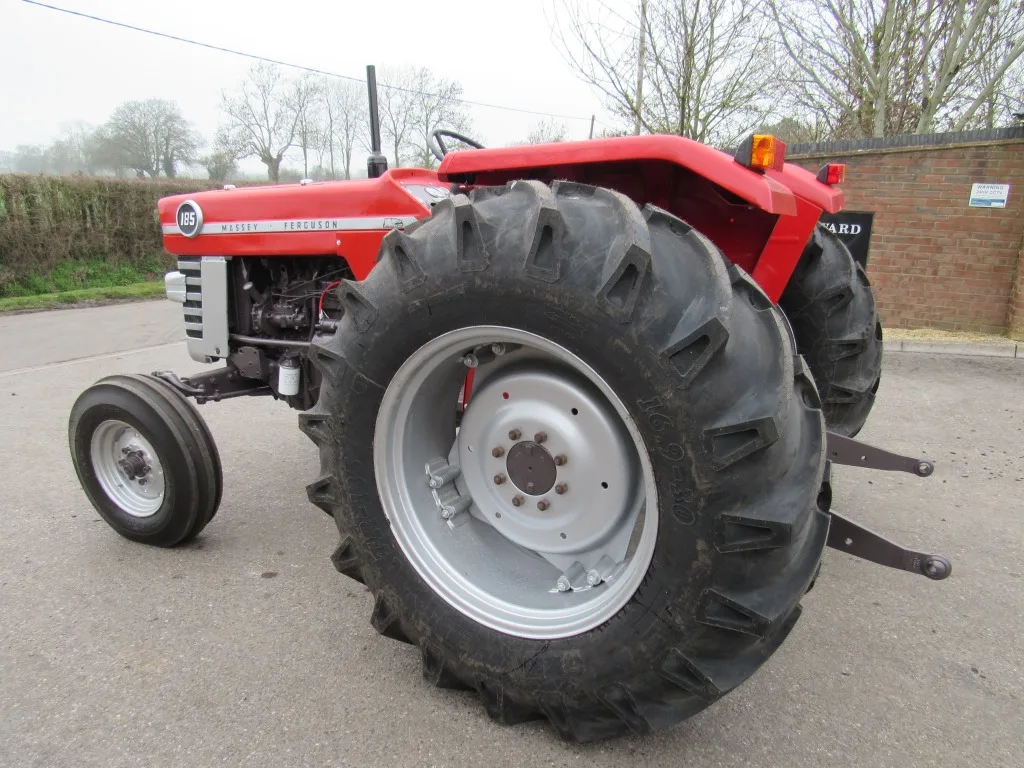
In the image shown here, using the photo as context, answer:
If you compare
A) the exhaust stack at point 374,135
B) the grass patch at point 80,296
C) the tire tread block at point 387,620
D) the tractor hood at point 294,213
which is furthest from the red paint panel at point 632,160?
the grass patch at point 80,296

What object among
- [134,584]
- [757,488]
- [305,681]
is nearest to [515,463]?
[757,488]

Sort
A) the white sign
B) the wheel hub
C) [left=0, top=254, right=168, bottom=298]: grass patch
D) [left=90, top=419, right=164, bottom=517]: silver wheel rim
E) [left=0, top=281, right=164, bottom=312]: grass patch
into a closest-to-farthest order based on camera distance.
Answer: the wheel hub → [left=90, top=419, right=164, bottom=517]: silver wheel rim → the white sign → [left=0, top=281, right=164, bottom=312]: grass patch → [left=0, top=254, right=168, bottom=298]: grass patch

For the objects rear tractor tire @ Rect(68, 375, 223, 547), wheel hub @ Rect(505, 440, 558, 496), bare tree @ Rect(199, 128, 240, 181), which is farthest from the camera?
bare tree @ Rect(199, 128, 240, 181)

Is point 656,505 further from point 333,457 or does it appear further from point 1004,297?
point 1004,297

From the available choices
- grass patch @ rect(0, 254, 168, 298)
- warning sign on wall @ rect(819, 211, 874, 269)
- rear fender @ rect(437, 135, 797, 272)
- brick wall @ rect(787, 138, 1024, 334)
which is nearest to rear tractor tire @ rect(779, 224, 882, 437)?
rear fender @ rect(437, 135, 797, 272)

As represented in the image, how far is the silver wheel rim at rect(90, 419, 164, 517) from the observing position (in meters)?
2.78

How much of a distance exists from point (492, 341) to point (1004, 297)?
291 inches

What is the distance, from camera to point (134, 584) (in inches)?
99.0

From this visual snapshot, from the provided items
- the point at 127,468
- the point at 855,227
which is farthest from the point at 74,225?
the point at 855,227

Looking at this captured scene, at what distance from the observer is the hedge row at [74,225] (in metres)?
11.2

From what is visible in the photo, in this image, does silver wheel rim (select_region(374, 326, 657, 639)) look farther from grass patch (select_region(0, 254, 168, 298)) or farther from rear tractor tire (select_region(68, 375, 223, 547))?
grass patch (select_region(0, 254, 168, 298))

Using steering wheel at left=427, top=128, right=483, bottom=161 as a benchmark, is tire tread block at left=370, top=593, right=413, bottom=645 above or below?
below

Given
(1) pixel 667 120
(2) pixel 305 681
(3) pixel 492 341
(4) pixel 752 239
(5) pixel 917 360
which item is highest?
(1) pixel 667 120

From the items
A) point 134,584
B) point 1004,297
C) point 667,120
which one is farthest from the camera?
point 667,120
